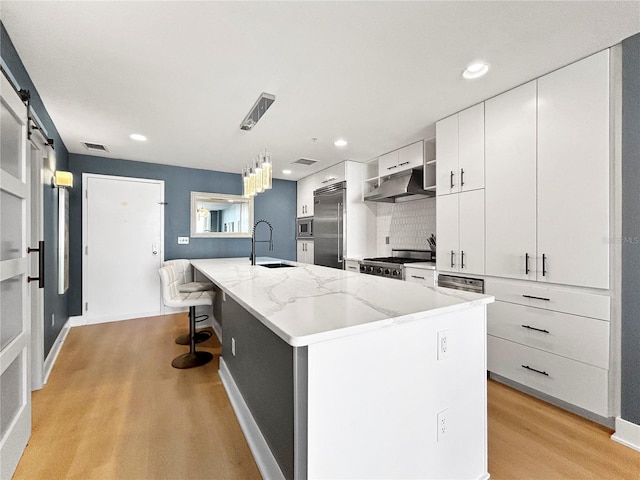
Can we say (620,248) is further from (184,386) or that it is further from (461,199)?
(184,386)

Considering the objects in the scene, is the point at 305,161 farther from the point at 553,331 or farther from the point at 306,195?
the point at 553,331

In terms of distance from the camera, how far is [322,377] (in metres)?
1.01

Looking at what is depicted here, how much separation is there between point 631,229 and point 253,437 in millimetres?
2494

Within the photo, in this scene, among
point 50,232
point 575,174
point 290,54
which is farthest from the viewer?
point 50,232

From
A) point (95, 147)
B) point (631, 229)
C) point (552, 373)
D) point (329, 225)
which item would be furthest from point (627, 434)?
point (95, 147)

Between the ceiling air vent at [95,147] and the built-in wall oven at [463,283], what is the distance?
434 cm

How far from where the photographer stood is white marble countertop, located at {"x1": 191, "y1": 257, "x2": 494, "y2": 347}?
1024 millimetres

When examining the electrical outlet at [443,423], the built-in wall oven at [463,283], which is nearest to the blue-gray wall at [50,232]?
the electrical outlet at [443,423]

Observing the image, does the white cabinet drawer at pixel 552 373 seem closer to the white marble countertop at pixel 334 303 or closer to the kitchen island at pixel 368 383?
the kitchen island at pixel 368 383

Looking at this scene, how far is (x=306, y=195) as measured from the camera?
559cm

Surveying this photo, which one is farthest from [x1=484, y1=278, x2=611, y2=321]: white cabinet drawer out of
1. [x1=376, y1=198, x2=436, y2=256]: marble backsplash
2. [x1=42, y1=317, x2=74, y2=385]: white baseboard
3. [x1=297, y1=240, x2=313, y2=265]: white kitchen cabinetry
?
[x1=42, y1=317, x2=74, y2=385]: white baseboard

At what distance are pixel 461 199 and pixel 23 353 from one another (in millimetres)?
3342

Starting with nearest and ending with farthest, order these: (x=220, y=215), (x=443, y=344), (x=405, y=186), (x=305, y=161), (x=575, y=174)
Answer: (x=443, y=344) < (x=575, y=174) < (x=405, y=186) < (x=305, y=161) < (x=220, y=215)

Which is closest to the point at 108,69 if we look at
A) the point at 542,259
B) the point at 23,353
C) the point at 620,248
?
the point at 23,353
